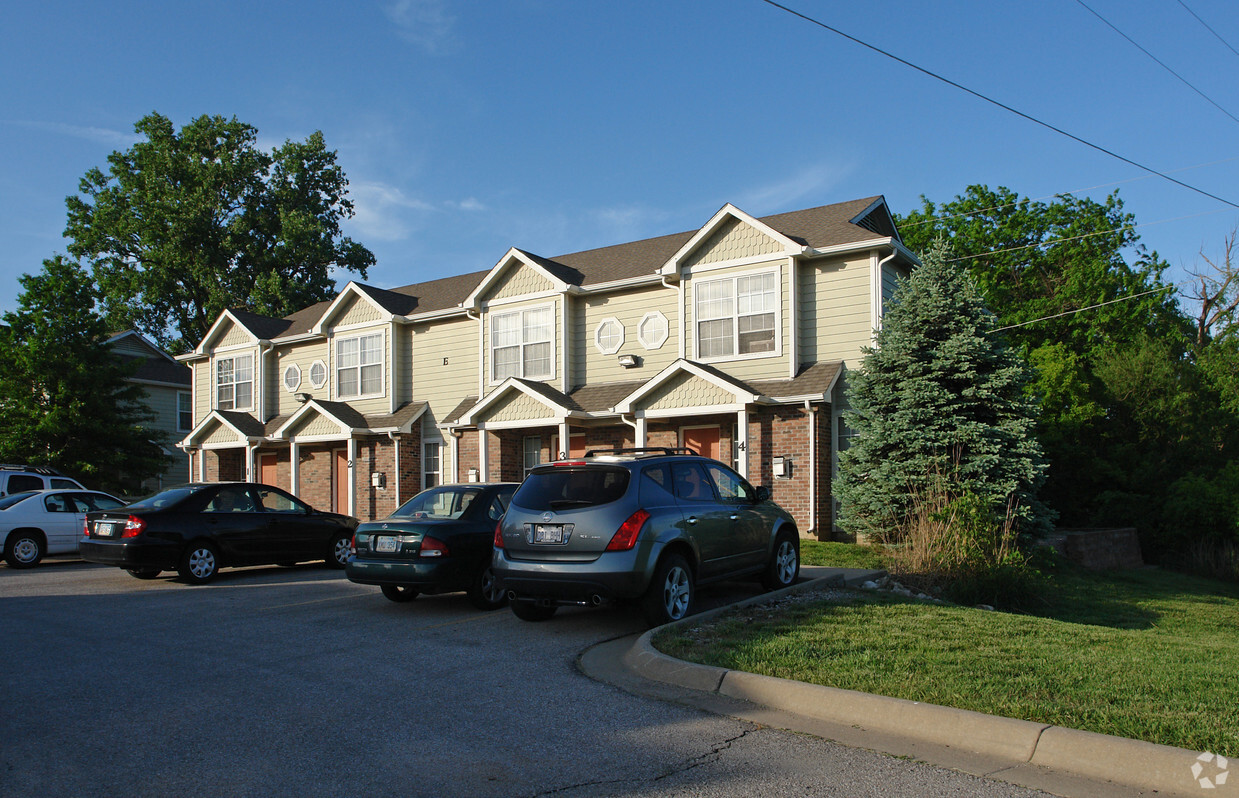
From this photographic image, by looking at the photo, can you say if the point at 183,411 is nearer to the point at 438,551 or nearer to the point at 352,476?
the point at 352,476

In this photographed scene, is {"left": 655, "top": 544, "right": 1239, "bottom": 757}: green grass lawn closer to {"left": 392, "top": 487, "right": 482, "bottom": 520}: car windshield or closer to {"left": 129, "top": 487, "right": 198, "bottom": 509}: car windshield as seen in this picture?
{"left": 392, "top": 487, "right": 482, "bottom": 520}: car windshield

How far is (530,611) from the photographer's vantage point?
9.09m

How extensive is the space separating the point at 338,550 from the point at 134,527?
124 inches

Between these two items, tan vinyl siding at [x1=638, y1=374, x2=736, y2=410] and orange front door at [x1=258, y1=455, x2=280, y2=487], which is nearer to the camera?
tan vinyl siding at [x1=638, y1=374, x2=736, y2=410]

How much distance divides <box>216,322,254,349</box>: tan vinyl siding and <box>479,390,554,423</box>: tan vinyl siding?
11231 millimetres

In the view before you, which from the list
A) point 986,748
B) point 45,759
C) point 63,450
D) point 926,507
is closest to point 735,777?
point 986,748

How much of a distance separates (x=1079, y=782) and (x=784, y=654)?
2587 mm

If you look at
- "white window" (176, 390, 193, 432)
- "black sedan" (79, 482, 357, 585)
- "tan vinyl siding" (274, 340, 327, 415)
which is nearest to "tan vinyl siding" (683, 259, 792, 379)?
"black sedan" (79, 482, 357, 585)

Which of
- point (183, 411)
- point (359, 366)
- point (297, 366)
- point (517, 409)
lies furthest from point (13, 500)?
point (183, 411)

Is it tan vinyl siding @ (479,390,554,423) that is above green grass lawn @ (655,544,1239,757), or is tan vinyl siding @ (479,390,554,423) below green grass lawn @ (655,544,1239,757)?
above

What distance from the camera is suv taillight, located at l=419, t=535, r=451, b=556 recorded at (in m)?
9.56

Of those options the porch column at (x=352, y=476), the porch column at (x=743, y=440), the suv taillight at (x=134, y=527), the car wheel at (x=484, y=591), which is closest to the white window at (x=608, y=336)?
the porch column at (x=743, y=440)

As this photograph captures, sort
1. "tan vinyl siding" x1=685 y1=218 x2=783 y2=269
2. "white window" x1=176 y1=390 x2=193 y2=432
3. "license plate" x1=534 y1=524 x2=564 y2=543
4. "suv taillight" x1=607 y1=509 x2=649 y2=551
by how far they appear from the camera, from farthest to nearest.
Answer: "white window" x1=176 y1=390 x2=193 y2=432 → "tan vinyl siding" x1=685 y1=218 x2=783 y2=269 → "license plate" x1=534 y1=524 x2=564 y2=543 → "suv taillight" x1=607 y1=509 x2=649 y2=551

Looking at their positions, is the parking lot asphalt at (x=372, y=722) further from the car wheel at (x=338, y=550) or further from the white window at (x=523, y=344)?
the white window at (x=523, y=344)
